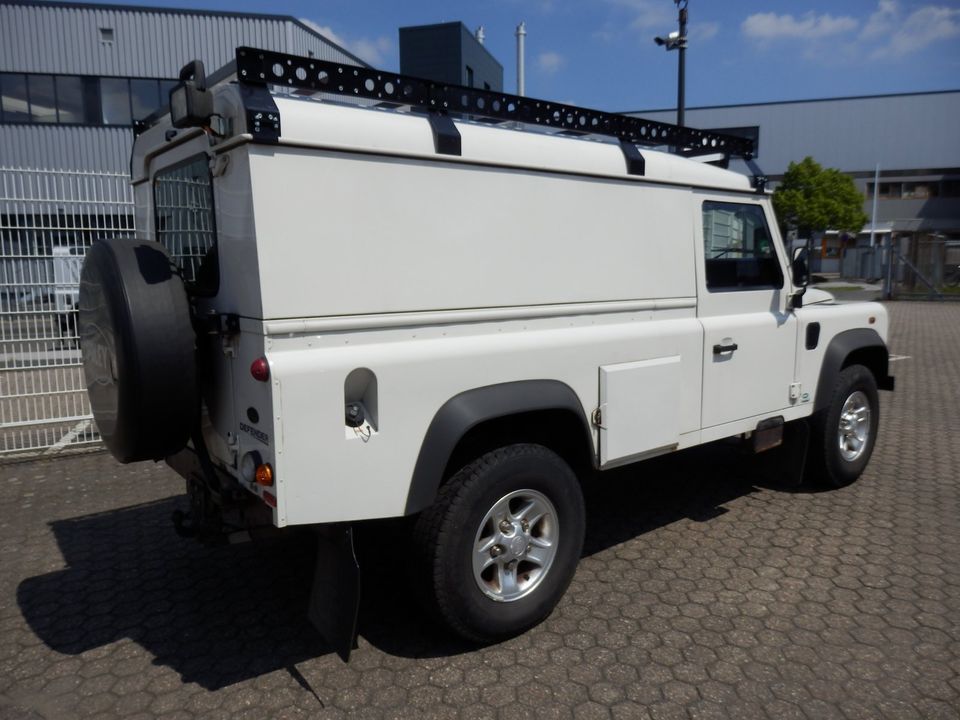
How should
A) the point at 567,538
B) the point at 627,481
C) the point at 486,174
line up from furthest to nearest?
1. the point at 627,481
2. the point at 567,538
3. the point at 486,174

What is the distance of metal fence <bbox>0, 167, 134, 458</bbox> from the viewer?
6.37 meters

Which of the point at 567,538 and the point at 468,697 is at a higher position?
the point at 567,538

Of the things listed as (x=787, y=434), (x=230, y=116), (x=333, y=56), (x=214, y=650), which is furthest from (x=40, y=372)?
(x=333, y=56)

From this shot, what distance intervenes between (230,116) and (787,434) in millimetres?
4161

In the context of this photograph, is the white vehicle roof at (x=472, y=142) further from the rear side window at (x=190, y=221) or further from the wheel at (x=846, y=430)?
the wheel at (x=846, y=430)

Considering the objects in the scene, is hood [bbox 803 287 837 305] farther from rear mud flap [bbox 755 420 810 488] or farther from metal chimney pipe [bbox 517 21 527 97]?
metal chimney pipe [bbox 517 21 527 97]

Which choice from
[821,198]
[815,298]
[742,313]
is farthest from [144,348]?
[821,198]

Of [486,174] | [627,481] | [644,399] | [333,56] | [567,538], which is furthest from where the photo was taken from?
[333,56]

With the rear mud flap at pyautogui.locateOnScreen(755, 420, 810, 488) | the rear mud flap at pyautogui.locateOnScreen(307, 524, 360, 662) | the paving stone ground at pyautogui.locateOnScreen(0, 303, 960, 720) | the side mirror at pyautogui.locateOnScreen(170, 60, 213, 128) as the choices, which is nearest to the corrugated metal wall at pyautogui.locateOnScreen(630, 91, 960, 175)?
the rear mud flap at pyautogui.locateOnScreen(755, 420, 810, 488)

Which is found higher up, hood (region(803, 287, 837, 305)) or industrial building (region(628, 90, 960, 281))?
industrial building (region(628, 90, 960, 281))

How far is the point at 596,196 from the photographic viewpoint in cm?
355

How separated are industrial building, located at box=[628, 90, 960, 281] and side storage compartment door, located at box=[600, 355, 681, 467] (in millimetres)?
50986

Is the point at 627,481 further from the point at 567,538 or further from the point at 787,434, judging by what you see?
the point at 567,538

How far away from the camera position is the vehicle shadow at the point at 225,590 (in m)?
3.26
